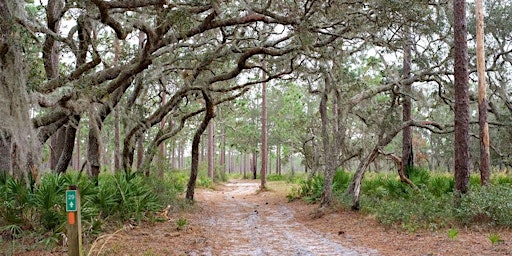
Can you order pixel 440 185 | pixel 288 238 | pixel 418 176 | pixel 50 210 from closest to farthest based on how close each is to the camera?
pixel 50 210
pixel 288 238
pixel 440 185
pixel 418 176

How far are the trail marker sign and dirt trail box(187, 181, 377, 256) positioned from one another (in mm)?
3553

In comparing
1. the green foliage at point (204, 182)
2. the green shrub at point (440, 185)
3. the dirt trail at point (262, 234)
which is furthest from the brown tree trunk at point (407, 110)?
the green foliage at point (204, 182)

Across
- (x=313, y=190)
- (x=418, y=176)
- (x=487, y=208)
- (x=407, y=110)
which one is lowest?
(x=313, y=190)

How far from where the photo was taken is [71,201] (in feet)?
15.0

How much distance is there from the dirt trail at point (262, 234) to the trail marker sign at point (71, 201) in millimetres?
3553

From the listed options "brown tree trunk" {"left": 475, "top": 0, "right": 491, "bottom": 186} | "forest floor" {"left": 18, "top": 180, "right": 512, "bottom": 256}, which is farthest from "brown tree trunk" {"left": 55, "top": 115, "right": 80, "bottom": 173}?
"brown tree trunk" {"left": 475, "top": 0, "right": 491, "bottom": 186}

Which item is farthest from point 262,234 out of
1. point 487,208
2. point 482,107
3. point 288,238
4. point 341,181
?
point 482,107

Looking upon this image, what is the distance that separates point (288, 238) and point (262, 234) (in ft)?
2.75

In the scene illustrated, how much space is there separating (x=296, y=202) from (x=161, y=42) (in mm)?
9917

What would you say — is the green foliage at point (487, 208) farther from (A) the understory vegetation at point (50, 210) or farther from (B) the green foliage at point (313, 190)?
(A) the understory vegetation at point (50, 210)

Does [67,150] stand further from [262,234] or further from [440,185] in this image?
[440,185]

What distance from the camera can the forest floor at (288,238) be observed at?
24.9ft

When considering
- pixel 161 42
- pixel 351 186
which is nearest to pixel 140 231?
pixel 161 42

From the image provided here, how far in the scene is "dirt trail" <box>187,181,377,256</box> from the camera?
798 centimetres
